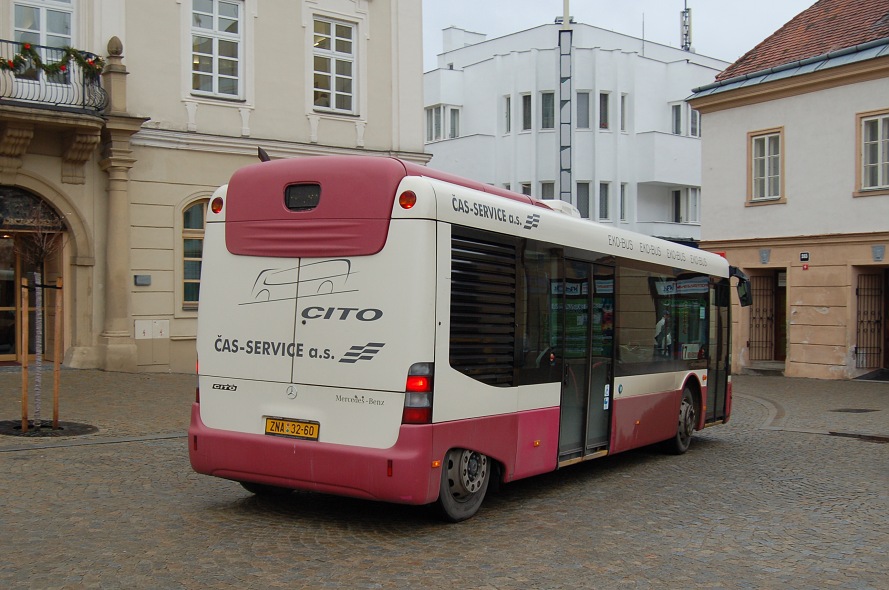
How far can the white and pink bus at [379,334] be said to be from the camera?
283 inches

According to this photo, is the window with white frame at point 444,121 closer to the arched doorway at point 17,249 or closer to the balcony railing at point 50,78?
the balcony railing at point 50,78

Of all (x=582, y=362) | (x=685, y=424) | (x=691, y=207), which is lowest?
(x=685, y=424)

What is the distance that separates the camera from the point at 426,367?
7176 millimetres

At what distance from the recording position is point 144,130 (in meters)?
19.6

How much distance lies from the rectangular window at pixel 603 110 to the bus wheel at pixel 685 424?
95.1ft

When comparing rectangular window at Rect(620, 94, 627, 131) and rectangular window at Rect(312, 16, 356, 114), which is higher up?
rectangular window at Rect(620, 94, 627, 131)

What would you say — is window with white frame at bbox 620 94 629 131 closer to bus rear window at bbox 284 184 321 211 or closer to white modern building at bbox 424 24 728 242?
white modern building at bbox 424 24 728 242

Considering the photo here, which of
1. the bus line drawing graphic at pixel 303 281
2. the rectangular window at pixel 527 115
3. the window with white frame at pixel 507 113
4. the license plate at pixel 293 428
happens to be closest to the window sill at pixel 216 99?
the bus line drawing graphic at pixel 303 281

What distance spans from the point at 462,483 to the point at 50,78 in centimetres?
1368

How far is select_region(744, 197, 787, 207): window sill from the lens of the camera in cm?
2539

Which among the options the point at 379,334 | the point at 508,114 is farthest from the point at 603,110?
the point at 379,334

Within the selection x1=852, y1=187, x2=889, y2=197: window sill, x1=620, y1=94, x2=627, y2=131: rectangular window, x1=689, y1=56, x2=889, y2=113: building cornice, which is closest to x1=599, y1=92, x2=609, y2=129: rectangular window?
x1=620, y1=94, x2=627, y2=131: rectangular window

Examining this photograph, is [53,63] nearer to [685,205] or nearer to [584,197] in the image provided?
[584,197]

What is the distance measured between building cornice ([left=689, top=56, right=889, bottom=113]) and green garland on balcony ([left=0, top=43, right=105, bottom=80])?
16029mm
